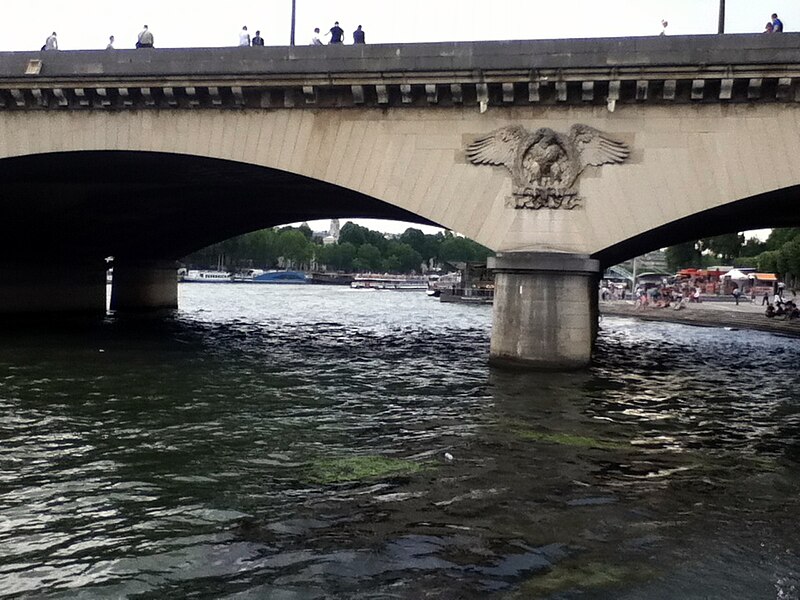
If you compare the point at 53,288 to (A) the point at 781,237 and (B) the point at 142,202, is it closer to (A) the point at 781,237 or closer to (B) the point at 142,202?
(B) the point at 142,202

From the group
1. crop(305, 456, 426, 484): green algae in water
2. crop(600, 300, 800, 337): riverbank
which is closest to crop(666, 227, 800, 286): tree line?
crop(600, 300, 800, 337): riverbank

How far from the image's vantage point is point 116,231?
130ft

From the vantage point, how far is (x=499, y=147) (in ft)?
70.3

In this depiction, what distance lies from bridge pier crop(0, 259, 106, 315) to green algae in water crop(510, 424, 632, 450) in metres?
30.5

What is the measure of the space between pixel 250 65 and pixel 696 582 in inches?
717

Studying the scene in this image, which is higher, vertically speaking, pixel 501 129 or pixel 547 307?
pixel 501 129

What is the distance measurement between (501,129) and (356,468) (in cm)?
1263

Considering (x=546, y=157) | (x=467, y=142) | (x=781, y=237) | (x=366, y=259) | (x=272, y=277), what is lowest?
(x=272, y=277)

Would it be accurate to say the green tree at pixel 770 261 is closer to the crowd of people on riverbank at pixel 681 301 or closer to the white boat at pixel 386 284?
the crowd of people on riverbank at pixel 681 301

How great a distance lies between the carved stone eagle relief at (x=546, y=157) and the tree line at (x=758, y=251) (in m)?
40.4

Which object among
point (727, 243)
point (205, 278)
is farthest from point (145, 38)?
point (205, 278)

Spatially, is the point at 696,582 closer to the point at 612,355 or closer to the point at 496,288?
the point at 496,288

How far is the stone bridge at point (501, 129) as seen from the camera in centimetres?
1988

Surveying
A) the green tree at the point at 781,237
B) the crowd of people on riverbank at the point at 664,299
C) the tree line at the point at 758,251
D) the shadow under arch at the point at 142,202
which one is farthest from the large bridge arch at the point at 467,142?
the green tree at the point at 781,237
